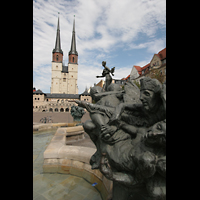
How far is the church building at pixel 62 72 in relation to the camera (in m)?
67.0

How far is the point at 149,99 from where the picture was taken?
4.89 ft

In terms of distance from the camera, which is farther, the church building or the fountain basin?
the church building

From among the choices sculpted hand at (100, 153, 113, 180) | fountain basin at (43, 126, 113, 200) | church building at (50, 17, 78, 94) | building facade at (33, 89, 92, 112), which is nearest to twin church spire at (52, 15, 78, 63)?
church building at (50, 17, 78, 94)

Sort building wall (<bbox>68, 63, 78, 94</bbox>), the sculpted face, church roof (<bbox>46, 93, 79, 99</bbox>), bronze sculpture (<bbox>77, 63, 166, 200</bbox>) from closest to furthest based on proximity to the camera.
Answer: bronze sculpture (<bbox>77, 63, 166, 200</bbox>) → the sculpted face → church roof (<bbox>46, 93, 79, 99</bbox>) → building wall (<bbox>68, 63, 78, 94</bbox>)

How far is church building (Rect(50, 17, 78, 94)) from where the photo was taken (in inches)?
2638

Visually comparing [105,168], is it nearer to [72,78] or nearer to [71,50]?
→ [72,78]

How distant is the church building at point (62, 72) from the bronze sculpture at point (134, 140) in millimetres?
66859

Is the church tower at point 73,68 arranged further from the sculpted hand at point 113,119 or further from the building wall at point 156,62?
the sculpted hand at point 113,119

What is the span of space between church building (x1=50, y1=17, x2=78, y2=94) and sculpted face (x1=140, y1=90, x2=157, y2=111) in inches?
2653

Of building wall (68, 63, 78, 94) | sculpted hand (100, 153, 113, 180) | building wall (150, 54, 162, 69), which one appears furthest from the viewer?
building wall (68, 63, 78, 94)

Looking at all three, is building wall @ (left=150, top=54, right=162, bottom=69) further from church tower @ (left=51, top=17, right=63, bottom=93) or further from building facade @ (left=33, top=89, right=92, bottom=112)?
church tower @ (left=51, top=17, right=63, bottom=93)

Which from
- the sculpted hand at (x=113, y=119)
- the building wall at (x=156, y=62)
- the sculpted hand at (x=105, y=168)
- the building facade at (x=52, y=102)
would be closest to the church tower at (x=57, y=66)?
the building facade at (x=52, y=102)
